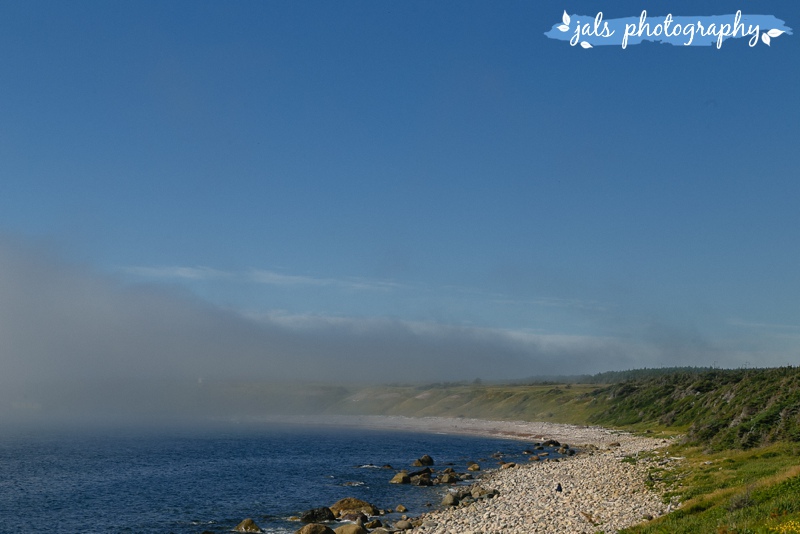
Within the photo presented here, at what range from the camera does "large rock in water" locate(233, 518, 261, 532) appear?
52.6m

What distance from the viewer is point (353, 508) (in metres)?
58.8

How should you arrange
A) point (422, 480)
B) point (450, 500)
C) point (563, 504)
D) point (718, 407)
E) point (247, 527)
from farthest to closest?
point (718, 407), point (422, 480), point (450, 500), point (563, 504), point (247, 527)

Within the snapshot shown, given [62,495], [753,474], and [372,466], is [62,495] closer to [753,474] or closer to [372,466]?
[372,466]

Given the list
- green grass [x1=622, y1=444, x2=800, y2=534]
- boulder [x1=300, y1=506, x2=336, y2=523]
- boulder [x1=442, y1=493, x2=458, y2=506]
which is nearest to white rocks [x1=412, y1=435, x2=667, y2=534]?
boulder [x1=442, y1=493, x2=458, y2=506]

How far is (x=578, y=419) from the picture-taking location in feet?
602

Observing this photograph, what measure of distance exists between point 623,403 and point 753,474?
437ft

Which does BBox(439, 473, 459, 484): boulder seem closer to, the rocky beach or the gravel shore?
the rocky beach

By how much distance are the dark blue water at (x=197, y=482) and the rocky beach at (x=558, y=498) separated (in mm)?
6949

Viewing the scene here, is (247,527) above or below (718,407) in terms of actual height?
below

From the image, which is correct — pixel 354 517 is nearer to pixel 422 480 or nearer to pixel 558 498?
pixel 558 498

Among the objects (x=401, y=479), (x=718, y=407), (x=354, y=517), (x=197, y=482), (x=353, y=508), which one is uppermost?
(x=718, y=407)

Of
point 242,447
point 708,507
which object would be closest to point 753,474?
point 708,507

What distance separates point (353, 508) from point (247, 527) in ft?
35.2

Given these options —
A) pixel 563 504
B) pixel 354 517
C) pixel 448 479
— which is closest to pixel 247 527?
pixel 354 517
